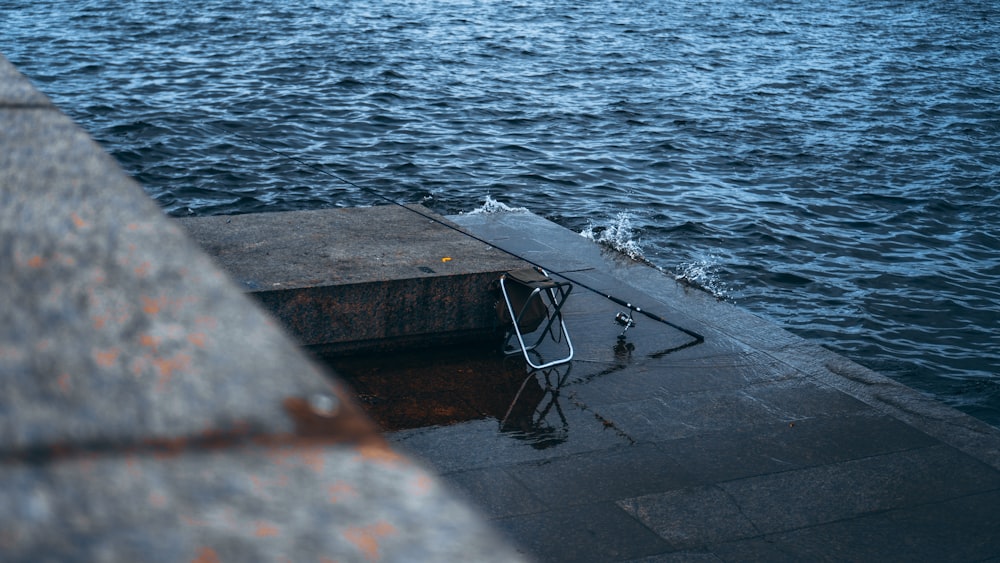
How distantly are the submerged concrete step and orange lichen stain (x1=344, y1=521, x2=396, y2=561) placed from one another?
5.24 meters

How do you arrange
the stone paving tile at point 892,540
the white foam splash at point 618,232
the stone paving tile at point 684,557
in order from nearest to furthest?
the stone paving tile at point 684,557 → the stone paving tile at point 892,540 → the white foam splash at point 618,232

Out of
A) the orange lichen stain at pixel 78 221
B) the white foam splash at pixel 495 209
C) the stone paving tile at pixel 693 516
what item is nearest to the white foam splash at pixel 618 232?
the white foam splash at pixel 495 209

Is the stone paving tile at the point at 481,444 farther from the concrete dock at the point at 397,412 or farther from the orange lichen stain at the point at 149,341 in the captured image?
the orange lichen stain at the point at 149,341

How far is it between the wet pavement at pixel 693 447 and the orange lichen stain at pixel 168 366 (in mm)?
3737

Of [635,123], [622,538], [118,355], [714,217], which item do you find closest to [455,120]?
[635,123]

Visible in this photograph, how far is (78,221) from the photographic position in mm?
915

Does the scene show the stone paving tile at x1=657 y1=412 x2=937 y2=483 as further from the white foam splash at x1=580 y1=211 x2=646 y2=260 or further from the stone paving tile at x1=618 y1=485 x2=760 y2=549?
the white foam splash at x1=580 y1=211 x2=646 y2=260

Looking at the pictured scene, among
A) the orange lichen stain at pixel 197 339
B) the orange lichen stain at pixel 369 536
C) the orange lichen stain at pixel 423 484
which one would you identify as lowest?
the orange lichen stain at pixel 369 536

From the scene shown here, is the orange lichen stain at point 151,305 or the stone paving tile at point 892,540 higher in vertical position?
the orange lichen stain at point 151,305

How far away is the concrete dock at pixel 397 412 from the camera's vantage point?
65 centimetres

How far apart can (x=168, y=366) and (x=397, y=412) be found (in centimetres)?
507

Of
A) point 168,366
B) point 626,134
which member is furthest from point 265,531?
point 626,134

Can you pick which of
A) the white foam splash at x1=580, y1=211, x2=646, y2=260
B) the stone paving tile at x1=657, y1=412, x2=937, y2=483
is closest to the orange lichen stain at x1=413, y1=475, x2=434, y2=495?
the stone paving tile at x1=657, y1=412, x2=937, y2=483

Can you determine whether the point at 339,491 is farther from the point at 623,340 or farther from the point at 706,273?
the point at 706,273
